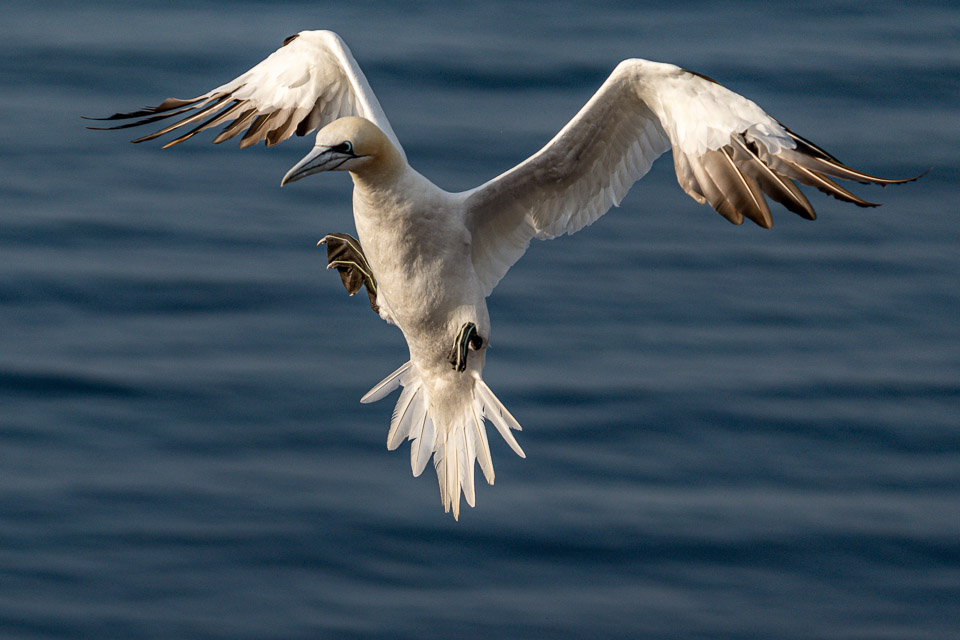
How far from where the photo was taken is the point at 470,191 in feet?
27.8

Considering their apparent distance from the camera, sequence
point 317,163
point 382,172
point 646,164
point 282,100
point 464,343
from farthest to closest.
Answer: point 282,100 → point 464,343 → point 646,164 → point 382,172 → point 317,163

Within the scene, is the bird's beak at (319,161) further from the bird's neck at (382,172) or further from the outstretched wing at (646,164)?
the outstretched wing at (646,164)

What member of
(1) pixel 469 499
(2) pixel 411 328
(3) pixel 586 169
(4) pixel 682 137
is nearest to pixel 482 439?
(1) pixel 469 499

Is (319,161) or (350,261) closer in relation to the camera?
(319,161)

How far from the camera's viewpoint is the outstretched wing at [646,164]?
7.48 m

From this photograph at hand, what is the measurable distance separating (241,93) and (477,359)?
6.86 ft

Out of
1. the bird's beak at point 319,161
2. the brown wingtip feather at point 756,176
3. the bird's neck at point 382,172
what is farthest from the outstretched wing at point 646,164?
the bird's beak at point 319,161

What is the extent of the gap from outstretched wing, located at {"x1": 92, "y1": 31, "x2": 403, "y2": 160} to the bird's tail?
156 centimetres

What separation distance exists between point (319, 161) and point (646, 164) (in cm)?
188

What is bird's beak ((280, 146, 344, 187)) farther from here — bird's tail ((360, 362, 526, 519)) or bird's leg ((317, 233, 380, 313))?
bird's tail ((360, 362, 526, 519))

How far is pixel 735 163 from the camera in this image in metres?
7.65

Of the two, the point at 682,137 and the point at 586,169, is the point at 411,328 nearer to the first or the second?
the point at 586,169

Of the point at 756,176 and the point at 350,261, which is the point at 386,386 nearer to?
the point at 350,261

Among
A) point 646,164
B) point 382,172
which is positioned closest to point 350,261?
point 382,172
